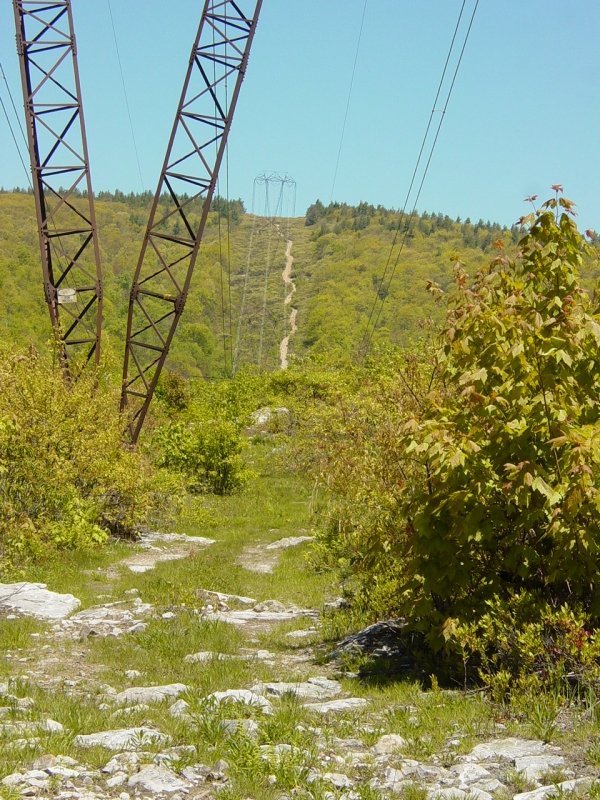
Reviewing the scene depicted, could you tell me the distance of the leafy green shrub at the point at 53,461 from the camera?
12742mm

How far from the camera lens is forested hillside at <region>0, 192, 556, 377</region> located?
7838 centimetres

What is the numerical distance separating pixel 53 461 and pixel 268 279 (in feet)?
340

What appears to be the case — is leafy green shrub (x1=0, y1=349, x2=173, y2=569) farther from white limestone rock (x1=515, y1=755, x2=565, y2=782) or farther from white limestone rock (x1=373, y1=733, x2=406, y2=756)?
white limestone rock (x1=515, y1=755, x2=565, y2=782)

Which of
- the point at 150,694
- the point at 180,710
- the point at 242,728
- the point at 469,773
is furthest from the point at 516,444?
the point at 150,694

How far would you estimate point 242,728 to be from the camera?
501 cm

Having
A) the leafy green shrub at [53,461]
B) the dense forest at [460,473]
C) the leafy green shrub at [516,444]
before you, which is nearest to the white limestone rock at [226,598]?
the dense forest at [460,473]

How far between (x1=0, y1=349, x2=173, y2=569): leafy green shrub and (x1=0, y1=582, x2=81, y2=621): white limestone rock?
4.64ft

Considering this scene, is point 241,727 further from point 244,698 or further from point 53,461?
point 53,461

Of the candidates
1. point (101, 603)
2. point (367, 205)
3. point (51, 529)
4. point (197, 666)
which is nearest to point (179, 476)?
point (51, 529)

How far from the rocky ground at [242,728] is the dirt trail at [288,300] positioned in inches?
3016

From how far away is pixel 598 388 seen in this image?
6.25 meters

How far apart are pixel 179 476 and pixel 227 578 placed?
7.13m

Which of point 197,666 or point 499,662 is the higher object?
point 499,662

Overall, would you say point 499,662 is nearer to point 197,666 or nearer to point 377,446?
point 197,666
